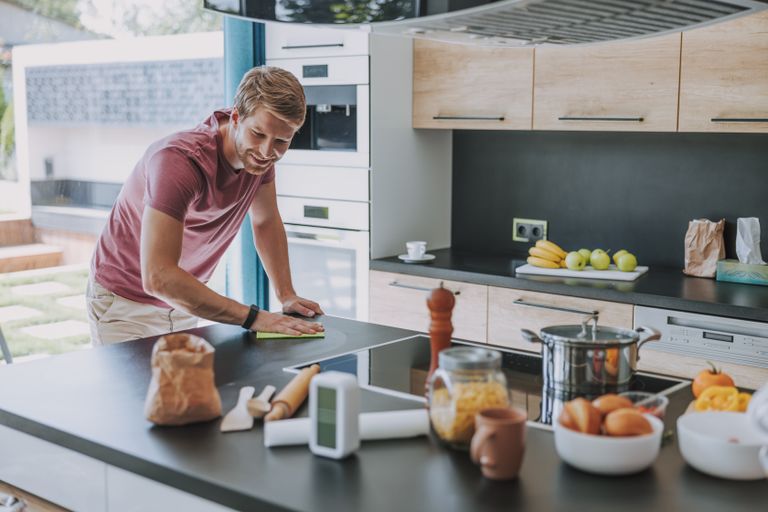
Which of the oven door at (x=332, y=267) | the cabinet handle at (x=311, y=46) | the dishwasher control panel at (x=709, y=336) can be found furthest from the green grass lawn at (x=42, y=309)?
the dishwasher control panel at (x=709, y=336)

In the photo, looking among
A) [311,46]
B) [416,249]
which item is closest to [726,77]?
[416,249]

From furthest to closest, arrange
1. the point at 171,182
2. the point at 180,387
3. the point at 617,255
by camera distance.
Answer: the point at 617,255 < the point at 171,182 < the point at 180,387

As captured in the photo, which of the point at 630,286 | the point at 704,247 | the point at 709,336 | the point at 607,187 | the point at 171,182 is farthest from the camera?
the point at 607,187

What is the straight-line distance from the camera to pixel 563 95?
391 centimetres

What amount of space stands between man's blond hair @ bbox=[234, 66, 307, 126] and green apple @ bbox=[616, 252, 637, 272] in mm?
1740

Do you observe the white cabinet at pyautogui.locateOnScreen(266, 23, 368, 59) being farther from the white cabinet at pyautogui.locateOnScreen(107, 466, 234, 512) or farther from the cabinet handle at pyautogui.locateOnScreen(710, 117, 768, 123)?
the white cabinet at pyautogui.locateOnScreen(107, 466, 234, 512)

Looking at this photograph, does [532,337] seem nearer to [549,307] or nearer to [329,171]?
[549,307]

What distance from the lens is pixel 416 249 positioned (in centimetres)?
411

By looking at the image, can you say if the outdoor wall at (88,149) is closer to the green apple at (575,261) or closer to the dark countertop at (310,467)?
the green apple at (575,261)

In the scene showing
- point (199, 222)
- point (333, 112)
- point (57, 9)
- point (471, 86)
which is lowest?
point (199, 222)

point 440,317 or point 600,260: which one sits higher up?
point 440,317

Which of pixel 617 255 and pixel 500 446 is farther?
pixel 617 255

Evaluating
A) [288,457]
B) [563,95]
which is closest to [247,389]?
[288,457]

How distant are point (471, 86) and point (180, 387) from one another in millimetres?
2703
